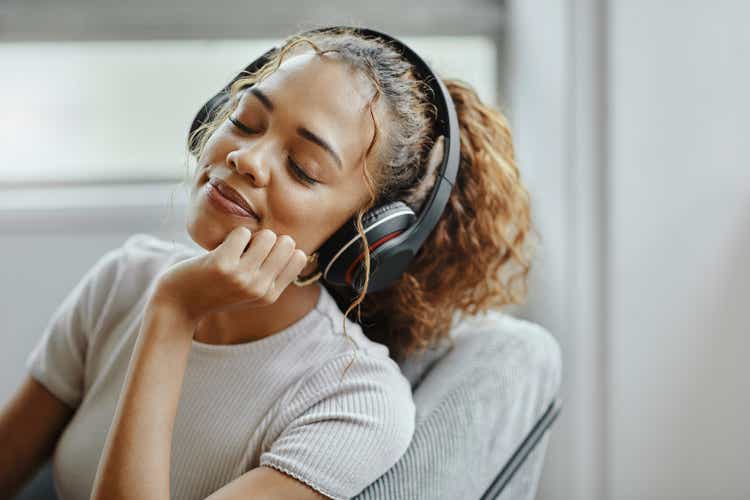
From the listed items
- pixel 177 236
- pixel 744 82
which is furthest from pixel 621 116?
pixel 177 236

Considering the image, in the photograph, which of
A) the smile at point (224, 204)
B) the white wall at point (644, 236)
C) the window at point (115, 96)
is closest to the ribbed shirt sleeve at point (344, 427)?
the smile at point (224, 204)

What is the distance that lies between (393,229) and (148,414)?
1.07 feet

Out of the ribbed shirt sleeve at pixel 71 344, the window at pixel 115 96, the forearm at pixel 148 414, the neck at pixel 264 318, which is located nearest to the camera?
the forearm at pixel 148 414

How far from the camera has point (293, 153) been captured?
914 millimetres

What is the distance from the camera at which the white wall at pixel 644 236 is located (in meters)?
1.42

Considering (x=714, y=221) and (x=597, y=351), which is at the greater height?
(x=714, y=221)

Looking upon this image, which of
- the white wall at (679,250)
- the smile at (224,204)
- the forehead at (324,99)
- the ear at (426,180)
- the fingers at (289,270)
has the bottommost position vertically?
the white wall at (679,250)

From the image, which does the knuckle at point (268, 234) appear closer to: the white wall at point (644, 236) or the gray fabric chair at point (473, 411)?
the gray fabric chair at point (473, 411)

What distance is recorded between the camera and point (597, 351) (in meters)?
1.52

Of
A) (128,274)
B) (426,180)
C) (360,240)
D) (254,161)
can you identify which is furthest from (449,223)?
(128,274)

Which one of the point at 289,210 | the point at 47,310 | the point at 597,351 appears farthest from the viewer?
the point at 47,310

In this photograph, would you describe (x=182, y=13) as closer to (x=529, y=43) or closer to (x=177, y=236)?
(x=177, y=236)

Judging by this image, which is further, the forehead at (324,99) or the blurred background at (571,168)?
the blurred background at (571,168)

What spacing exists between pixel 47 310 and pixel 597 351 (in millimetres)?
1053
